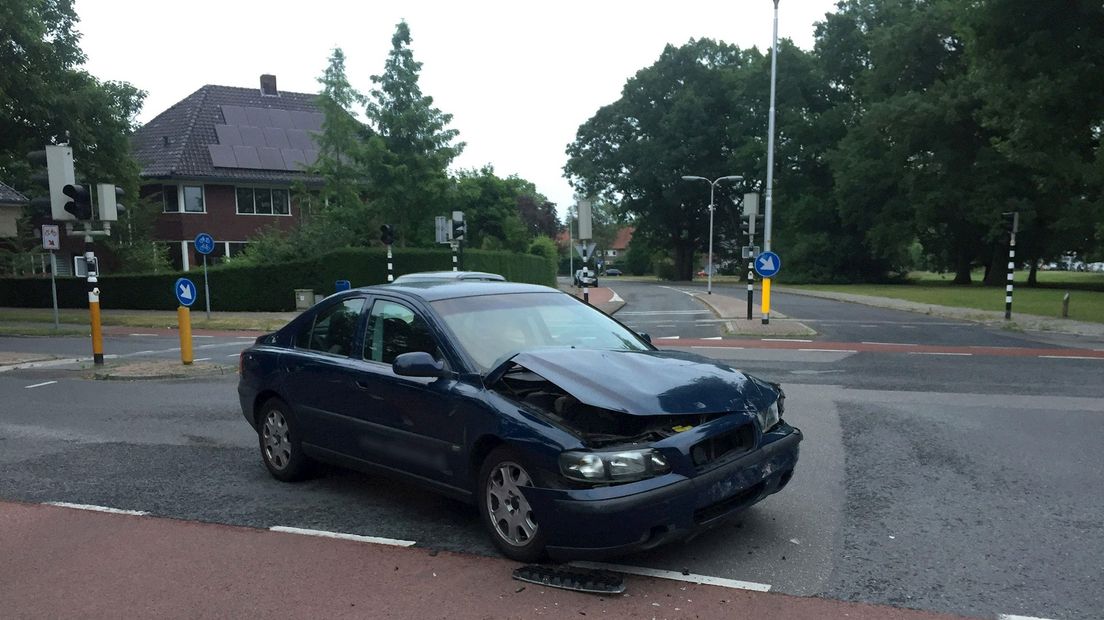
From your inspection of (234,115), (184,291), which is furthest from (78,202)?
(234,115)

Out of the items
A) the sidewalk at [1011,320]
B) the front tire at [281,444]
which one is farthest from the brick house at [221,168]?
the front tire at [281,444]

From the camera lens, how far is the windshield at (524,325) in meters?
4.50

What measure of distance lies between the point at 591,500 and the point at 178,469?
424 centimetres

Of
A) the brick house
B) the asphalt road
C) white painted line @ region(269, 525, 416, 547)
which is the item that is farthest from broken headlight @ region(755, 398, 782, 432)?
the brick house

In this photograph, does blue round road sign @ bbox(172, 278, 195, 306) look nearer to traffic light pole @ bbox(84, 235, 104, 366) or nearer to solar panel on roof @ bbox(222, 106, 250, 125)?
traffic light pole @ bbox(84, 235, 104, 366)

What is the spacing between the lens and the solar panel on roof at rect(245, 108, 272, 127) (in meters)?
41.4

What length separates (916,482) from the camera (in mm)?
5344

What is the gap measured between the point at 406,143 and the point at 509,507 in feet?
85.5

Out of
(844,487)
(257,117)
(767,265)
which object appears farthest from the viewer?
(257,117)

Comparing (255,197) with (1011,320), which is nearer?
(1011,320)

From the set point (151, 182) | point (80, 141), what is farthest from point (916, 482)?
point (151, 182)

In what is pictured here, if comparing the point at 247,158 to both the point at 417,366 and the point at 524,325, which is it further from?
the point at 417,366

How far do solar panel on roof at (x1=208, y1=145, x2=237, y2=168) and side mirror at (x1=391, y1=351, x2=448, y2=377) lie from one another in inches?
1523

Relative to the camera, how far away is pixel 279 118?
1672 inches
